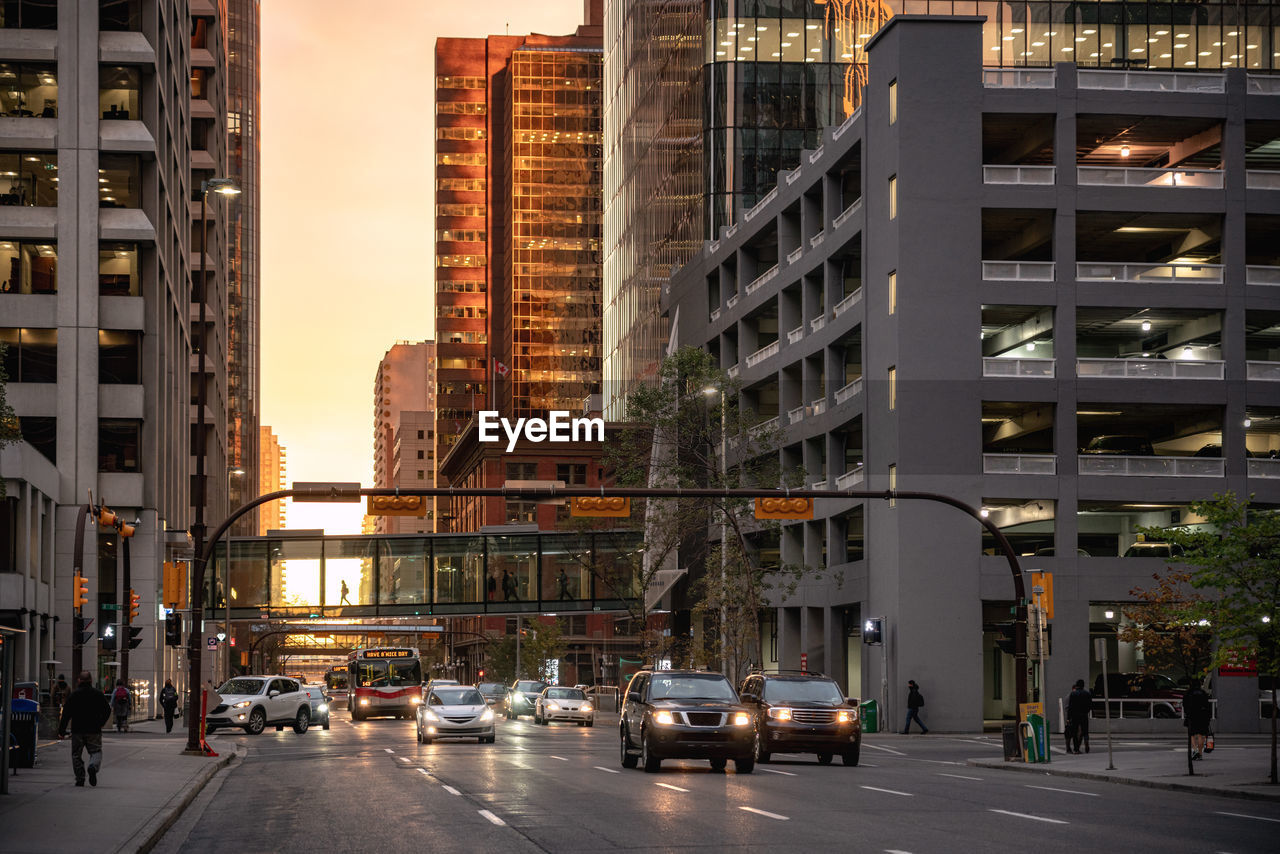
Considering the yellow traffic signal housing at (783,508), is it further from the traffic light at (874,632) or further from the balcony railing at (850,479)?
the balcony railing at (850,479)

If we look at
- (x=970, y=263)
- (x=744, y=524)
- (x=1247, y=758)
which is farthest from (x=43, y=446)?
(x=1247, y=758)

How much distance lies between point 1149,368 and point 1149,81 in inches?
405

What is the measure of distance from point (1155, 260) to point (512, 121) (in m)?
143

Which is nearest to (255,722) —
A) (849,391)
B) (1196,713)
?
(849,391)

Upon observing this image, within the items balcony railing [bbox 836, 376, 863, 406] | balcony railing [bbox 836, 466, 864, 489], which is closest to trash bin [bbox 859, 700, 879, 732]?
balcony railing [bbox 836, 466, 864, 489]

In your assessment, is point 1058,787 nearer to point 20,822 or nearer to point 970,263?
point 20,822

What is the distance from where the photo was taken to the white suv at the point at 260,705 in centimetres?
5247

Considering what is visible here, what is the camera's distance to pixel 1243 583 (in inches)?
1091

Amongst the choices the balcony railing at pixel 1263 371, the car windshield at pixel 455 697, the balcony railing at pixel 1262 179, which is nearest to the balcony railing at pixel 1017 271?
the balcony railing at pixel 1263 371

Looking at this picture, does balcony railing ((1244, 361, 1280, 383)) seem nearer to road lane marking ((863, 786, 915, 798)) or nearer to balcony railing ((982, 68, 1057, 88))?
balcony railing ((982, 68, 1057, 88))

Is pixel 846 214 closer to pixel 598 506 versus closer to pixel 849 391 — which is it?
pixel 849 391

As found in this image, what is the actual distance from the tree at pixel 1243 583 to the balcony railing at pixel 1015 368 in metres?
24.8

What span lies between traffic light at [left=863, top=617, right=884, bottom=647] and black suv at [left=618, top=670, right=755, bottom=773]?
2539 cm

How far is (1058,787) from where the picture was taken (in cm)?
2723
